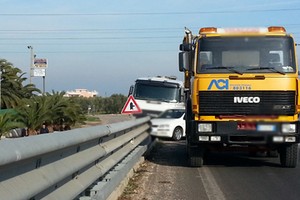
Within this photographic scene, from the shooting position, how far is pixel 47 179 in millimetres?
4078

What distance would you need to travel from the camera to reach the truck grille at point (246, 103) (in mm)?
10500

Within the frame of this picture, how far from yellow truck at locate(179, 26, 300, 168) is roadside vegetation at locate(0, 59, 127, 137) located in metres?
13.1

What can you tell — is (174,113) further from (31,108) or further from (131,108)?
(31,108)

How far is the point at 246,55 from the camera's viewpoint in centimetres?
1089

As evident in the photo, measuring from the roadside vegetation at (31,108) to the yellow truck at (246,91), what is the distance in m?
13.1

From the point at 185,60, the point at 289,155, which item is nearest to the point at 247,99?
the point at 289,155

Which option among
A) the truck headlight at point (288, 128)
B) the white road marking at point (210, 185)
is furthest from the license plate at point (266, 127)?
the white road marking at point (210, 185)

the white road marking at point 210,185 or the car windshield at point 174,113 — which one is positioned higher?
the car windshield at point 174,113

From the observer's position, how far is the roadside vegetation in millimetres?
27375

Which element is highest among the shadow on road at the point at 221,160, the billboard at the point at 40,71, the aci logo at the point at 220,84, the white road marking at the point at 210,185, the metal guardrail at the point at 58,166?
the billboard at the point at 40,71

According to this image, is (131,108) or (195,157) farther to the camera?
(131,108)

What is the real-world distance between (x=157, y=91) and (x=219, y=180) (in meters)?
13.8

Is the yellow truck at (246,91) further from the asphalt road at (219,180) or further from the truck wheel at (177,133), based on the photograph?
the truck wheel at (177,133)

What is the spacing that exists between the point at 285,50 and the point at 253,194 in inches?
163
